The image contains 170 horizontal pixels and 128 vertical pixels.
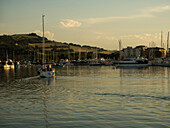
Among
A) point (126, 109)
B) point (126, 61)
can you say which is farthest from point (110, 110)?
point (126, 61)

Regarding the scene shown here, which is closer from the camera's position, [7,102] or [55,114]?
[55,114]

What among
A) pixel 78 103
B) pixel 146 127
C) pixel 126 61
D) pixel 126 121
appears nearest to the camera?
pixel 146 127

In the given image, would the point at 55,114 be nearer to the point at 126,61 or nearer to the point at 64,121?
the point at 64,121

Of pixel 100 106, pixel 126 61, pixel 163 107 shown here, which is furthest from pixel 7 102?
pixel 126 61

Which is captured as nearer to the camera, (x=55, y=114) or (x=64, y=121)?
(x=64, y=121)

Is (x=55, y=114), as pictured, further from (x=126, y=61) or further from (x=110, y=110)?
(x=126, y=61)

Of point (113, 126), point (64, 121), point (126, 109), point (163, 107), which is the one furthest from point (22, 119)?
point (163, 107)

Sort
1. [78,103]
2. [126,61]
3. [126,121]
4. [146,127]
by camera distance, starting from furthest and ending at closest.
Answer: [126,61]
[78,103]
[126,121]
[146,127]

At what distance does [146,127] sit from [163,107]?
7.61 metres

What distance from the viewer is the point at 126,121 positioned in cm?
2036

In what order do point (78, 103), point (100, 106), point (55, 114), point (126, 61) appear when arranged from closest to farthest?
point (55, 114)
point (100, 106)
point (78, 103)
point (126, 61)

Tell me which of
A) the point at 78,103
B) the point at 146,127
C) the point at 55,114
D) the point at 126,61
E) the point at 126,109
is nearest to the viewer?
the point at 146,127

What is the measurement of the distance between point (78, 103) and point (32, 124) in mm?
9270

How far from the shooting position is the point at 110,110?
24281 millimetres
